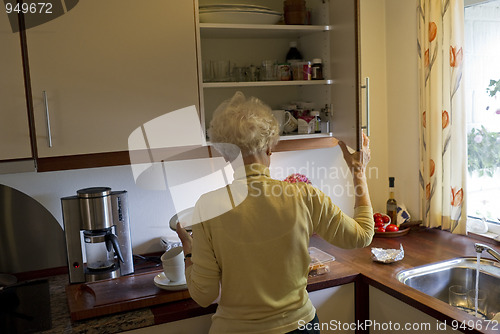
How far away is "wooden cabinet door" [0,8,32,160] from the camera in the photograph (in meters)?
1.49

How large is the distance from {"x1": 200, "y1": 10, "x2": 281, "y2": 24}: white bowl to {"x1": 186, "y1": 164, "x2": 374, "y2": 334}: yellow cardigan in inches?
30.6

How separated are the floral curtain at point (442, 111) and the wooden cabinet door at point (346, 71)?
0.50 meters

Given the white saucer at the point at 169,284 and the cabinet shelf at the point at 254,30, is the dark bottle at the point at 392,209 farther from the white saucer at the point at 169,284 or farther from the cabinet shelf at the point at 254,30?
the white saucer at the point at 169,284

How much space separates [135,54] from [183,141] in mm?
355

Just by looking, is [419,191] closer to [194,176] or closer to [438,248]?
[438,248]

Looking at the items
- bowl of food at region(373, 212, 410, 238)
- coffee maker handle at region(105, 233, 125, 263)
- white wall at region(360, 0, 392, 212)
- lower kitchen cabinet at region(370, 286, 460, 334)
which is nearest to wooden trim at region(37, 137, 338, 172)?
coffee maker handle at region(105, 233, 125, 263)

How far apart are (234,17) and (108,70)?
564mm

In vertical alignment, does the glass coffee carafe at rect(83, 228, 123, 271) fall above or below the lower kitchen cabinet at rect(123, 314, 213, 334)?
above

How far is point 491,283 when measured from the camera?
1.86 meters

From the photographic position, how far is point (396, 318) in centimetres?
170

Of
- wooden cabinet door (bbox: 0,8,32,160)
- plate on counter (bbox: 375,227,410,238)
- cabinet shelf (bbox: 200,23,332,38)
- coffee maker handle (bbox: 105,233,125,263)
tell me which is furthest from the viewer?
plate on counter (bbox: 375,227,410,238)

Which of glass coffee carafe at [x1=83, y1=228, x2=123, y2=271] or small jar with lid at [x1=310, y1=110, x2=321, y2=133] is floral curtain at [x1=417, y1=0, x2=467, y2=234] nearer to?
small jar with lid at [x1=310, y1=110, x2=321, y2=133]

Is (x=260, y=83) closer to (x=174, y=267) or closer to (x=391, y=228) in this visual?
(x=174, y=267)

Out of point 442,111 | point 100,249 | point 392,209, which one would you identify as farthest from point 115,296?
point 442,111
